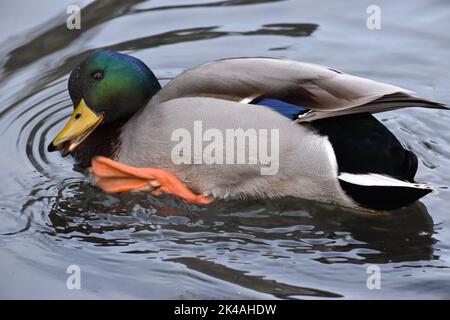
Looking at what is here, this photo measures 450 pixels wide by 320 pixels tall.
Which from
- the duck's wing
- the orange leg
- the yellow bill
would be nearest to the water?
the orange leg

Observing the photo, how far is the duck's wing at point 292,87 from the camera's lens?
534 cm

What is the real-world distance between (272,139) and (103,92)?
3.95ft

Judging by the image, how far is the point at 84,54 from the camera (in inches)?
313

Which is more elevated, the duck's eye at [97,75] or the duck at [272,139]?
the duck's eye at [97,75]

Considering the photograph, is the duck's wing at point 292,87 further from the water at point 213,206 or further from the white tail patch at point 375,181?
the water at point 213,206

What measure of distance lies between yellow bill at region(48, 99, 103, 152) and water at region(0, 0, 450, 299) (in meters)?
0.23

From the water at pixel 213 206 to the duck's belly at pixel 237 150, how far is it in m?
0.14

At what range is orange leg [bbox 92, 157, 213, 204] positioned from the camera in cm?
583

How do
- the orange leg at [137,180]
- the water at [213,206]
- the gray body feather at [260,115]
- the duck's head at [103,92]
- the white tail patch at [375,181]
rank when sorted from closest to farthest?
1. the water at [213,206]
2. the white tail patch at [375,181]
3. the gray body feather at [260,115]
4. the orange leg at [137,180]
5. the duck's head at [103,92]

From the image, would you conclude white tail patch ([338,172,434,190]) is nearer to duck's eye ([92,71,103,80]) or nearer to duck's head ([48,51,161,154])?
duck's head ([48,51,161,154])

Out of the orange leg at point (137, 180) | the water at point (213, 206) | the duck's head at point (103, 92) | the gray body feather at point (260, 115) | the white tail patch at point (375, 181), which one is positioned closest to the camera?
the water at point (213, 206)

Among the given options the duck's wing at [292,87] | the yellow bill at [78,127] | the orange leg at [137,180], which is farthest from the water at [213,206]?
the duck's wing at [292,87]

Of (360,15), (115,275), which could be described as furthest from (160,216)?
(360,15)

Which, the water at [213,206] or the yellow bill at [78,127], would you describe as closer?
the water at [213,206]
